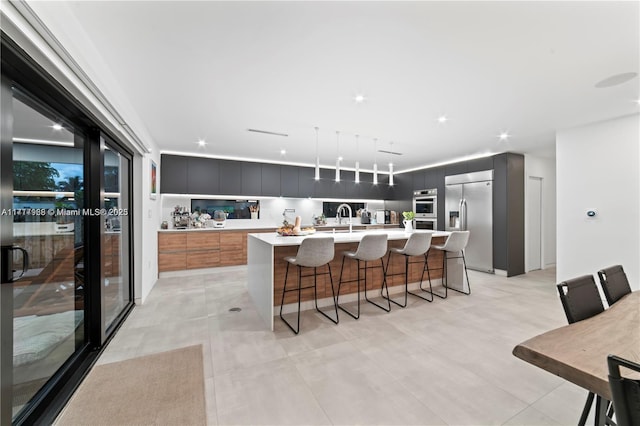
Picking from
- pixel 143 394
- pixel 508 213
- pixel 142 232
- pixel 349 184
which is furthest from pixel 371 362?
pixel 349 184

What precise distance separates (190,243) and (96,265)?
2.93 m

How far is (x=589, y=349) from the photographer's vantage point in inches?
37.6

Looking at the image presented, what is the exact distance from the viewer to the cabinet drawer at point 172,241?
495 cm

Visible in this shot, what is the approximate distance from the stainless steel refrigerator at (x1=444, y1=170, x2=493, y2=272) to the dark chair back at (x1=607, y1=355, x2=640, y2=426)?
5422mm

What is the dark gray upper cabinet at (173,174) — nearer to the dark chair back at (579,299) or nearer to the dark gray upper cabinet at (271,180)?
the dark gray upper cabinet at (271,180)

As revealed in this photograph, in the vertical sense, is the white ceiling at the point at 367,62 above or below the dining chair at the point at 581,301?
above

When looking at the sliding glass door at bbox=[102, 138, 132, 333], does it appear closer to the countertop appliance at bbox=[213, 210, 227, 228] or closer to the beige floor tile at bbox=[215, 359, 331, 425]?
the beige floor tile at bbox=[215, 359, 331, 425]

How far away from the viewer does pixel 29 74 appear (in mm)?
1382

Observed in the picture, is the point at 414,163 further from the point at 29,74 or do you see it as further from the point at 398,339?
the point at 29,74

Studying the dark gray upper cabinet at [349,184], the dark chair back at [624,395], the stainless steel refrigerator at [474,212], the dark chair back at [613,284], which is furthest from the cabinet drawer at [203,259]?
the dark chair back at [624,395]

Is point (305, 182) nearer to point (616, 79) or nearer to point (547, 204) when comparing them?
point (616, 79)

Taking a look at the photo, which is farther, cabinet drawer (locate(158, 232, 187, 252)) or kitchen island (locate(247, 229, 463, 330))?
cabinet drawer (locate(158, 232, 187, 252))

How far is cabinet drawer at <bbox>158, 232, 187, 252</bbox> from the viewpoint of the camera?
4.95 m

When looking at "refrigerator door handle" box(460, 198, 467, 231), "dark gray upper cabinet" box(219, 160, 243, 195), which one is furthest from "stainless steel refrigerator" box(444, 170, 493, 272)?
"dark gray upper cabinet" box(219, 160, 243, 195)
